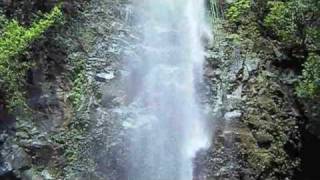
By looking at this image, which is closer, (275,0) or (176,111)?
(176,111)

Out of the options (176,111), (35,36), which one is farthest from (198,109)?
(35,36)

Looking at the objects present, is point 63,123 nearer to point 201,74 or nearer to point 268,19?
point 201,74

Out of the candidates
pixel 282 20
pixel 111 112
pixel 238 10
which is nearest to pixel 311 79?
pixel 282 20

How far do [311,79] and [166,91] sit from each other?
1859 millimetres

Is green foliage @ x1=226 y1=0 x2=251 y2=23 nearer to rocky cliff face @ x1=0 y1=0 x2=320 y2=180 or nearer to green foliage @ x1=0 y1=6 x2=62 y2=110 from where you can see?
rocky cliff face @ x1=0 y1=0 x2=320 y2=180

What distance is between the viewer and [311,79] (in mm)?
6328

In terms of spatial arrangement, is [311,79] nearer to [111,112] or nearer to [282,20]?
[282,20]

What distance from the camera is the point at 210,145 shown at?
6426mm

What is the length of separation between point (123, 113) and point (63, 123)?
2.50 feet

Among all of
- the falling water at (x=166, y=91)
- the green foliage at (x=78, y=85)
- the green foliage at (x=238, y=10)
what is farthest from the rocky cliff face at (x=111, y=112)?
the green foliage at (x=238, y=10)

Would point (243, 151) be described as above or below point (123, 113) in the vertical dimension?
below

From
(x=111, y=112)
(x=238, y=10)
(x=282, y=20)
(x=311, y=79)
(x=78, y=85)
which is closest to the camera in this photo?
(x=311, y=79)

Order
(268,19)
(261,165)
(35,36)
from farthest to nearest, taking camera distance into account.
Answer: (268,19) → (35,36) → (261,165)

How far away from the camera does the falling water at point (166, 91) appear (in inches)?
249
